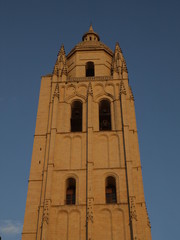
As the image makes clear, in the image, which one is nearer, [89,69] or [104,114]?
[104,114]

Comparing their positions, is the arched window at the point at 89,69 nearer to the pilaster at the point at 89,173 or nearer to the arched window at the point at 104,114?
the pilaster at the point at 89,173

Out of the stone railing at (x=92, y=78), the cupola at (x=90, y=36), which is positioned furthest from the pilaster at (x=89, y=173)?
the cupola at (x=90, y=36)

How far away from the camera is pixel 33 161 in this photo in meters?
29.3

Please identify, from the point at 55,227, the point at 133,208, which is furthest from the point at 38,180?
the point at 133,208

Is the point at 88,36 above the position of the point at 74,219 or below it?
above

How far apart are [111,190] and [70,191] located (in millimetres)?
2704

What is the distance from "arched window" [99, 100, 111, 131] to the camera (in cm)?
3416

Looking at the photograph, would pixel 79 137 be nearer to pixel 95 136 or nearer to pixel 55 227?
pixel 95 136

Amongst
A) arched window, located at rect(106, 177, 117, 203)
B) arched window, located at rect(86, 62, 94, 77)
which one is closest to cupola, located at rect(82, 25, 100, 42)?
arched window, located at rect(86, 62, 94, 77)

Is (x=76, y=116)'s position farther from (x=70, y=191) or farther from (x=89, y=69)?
(x=70, y=191)

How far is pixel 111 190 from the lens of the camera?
1106 inches

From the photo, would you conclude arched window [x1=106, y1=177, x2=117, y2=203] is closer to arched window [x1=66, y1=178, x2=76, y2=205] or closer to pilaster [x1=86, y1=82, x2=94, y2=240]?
pilaster [x1=86, y1=82, x2=94, y2=240]

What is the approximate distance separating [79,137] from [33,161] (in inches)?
149

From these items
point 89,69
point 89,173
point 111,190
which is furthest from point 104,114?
point 111,190
